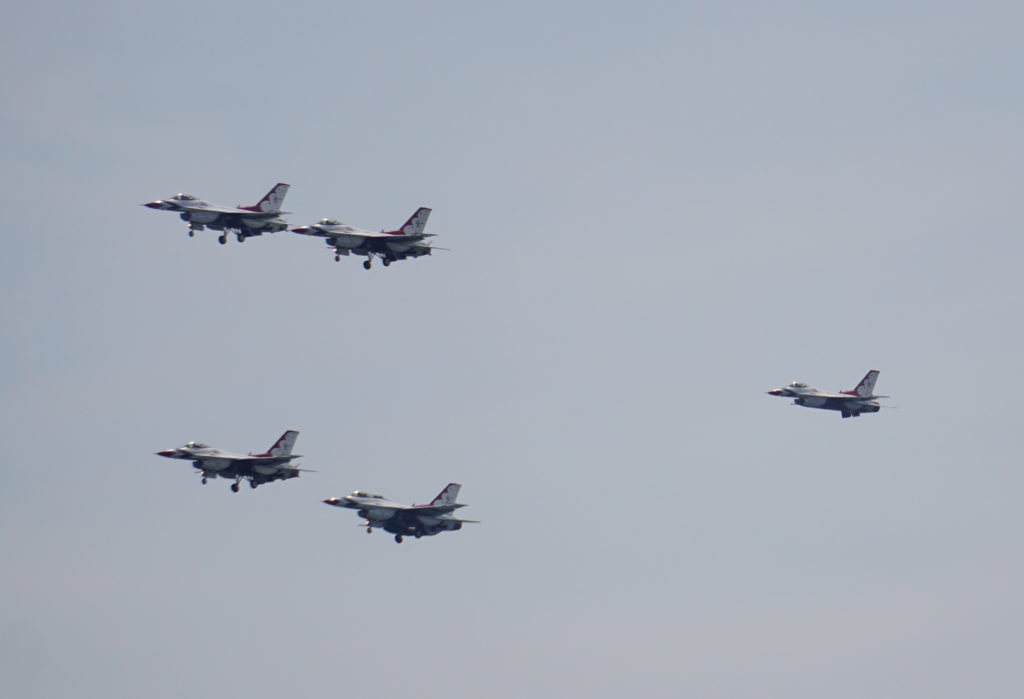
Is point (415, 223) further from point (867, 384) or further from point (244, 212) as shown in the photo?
point (867, 384)

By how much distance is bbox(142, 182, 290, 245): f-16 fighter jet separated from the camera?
14525 cm

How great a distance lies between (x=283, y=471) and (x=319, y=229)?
79.3 feet

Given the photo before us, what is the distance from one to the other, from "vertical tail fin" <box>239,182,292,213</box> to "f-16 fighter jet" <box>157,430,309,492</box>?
2241 centimetres

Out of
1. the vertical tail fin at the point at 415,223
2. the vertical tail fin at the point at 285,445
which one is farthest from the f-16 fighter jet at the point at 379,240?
the vertical tail fin at the point at 285,445

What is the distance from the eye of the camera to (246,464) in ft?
463

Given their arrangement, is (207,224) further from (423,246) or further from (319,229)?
(423,246)

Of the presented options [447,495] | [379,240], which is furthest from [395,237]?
[447,495]

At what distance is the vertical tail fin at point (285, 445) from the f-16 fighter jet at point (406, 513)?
24.0ft

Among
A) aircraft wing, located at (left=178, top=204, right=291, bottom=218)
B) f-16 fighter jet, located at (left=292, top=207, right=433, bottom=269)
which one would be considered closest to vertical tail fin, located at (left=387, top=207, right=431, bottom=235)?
f-16 fighter jet, located at (left=292, top=207, right=433, bottom=269)

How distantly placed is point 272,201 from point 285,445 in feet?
79.6

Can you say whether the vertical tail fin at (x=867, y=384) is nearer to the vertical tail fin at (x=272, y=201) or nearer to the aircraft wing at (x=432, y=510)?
the aircraft wing at (x=432, y=510)

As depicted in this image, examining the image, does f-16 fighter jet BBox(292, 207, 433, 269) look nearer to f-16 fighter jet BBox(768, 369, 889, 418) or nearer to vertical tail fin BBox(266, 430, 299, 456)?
vertical tail fin BBox(266, 430, 299, 456)

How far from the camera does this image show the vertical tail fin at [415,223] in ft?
477

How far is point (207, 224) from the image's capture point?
147 m
